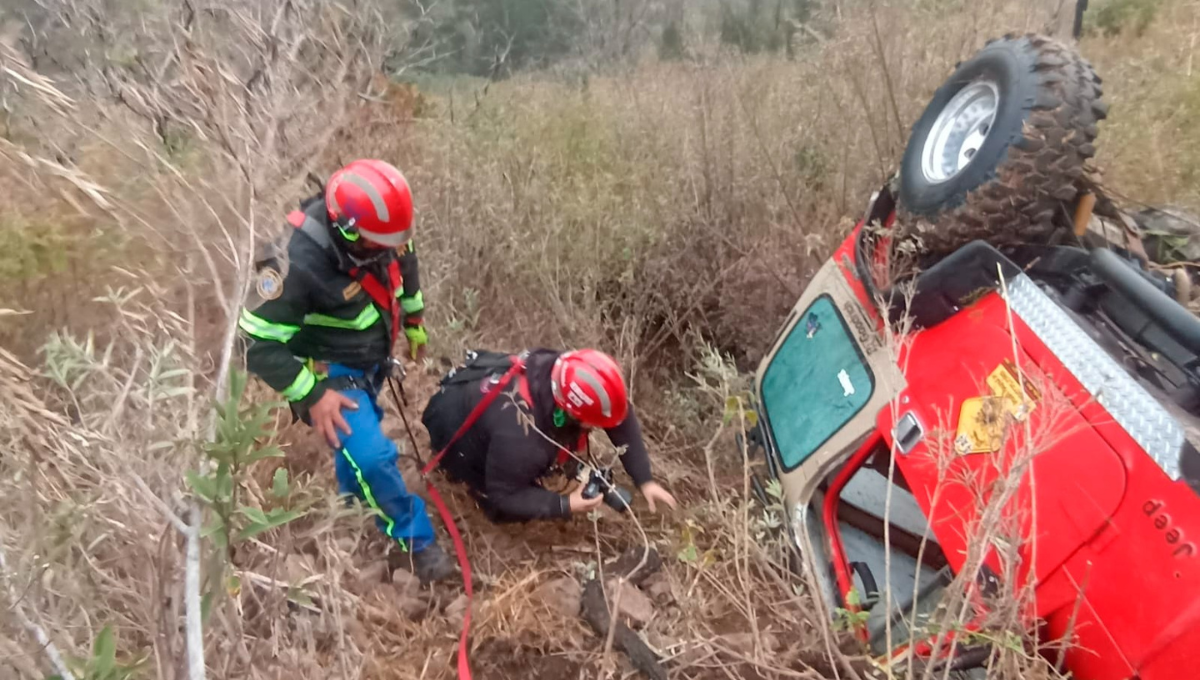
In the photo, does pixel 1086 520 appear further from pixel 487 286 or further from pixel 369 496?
pixel 487 286

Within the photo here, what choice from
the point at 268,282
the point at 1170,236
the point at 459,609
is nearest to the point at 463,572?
the point at 459,609

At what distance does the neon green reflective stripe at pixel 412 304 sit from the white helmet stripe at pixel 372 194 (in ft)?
2.39

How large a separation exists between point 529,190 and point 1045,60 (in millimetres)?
2850

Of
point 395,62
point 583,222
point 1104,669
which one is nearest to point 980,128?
point 1104,669

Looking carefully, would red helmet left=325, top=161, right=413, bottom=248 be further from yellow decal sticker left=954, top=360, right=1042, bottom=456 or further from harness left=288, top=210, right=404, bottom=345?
yellow decal sticker left=954, top=360, right=1042, bottom=456

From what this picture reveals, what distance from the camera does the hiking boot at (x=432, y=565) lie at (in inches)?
118

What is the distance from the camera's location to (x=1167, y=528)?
167cm

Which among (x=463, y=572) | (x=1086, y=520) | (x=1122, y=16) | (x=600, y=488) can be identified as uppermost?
(x=1122, y=16)

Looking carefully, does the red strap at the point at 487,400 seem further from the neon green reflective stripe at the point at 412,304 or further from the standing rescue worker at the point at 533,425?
the neon green reflective stripe at the point at 412,304

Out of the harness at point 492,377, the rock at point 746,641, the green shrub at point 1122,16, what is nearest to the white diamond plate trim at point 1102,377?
the rock at point 746,641

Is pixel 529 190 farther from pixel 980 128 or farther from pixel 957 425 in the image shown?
pixel 957 425

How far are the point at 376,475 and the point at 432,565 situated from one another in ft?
1.49

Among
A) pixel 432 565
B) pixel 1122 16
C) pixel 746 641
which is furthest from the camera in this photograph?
pixel 1122 16

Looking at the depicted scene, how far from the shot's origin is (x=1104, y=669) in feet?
5.78
